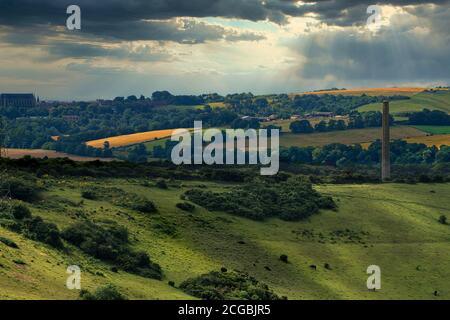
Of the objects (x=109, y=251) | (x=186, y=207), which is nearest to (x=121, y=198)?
(x=186, y=207)

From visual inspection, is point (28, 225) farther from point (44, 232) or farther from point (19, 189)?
point (19, 189)

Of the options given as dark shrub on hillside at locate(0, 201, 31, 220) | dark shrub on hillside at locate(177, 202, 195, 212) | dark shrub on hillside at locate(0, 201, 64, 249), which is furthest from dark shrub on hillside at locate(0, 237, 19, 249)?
dark shrub on hillside at locate(177, 202, 195, 212)

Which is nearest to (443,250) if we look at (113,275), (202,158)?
(113,275)

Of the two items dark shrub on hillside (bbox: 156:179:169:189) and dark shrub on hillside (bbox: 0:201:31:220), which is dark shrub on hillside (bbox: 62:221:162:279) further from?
dark shrub on hillside (bbox: 156:179:169:189)

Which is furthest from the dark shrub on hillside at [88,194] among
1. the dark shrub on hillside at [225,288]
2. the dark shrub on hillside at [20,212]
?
the dark shrub on hillside at [225,288]

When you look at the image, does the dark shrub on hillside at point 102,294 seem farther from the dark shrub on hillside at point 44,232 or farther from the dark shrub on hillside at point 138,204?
the dark shrub on hillside at point 138,204
